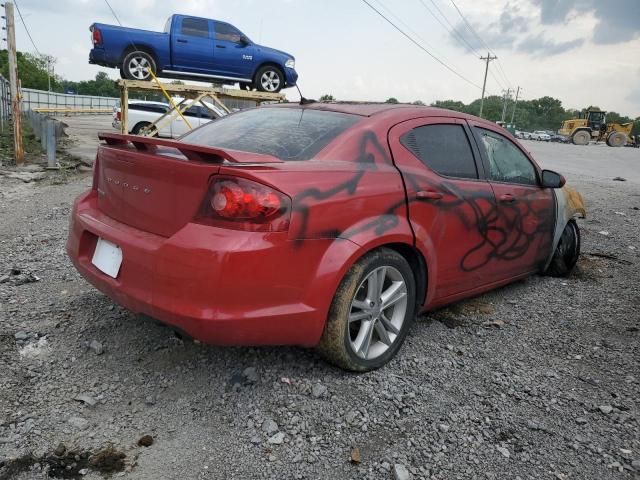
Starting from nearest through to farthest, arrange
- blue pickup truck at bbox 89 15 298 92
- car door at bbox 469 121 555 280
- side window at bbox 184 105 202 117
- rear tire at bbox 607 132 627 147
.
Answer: car door at bbox 469 121 555 280, blue pickup truck at bbox 89 15 298 92, side window at bbox 184 105 202 117, rear tire at bbox 607 132 627 147

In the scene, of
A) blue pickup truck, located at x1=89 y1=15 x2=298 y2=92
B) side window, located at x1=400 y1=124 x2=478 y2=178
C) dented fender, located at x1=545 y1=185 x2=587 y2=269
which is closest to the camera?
side window, located at x1=400 y1=124 x2=478 y2=178

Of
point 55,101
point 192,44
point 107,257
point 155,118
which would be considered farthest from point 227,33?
point 55,101

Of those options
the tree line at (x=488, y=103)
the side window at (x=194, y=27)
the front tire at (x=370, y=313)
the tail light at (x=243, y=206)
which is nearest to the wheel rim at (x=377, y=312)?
the front tire at (x=370, y=313)

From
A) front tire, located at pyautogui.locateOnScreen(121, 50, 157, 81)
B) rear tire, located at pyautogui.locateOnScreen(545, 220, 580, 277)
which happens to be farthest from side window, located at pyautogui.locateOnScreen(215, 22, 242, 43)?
rear tire, located at pyautogui.locateOnScreen(545, 220, 580, 277)

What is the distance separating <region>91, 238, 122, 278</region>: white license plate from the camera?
2617mm

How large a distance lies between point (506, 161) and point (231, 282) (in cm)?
265

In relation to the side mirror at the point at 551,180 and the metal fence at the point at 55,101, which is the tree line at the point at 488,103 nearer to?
the metal fence at the point at 55,101

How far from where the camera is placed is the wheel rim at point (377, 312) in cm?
283

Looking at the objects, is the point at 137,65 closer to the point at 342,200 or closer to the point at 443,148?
the point at 443,148

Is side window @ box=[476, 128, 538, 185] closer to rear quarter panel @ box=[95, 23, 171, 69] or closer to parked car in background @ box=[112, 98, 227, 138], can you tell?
rear quarter panel @ box=[95, 23, 171, 69]

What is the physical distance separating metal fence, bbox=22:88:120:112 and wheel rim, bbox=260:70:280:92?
21.6m

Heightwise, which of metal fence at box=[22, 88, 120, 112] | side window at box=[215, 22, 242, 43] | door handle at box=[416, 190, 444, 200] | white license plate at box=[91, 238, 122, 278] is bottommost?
white license plate at box=[91, 238, 122, 278]

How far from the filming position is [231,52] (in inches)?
470

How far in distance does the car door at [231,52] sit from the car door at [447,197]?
941cm
